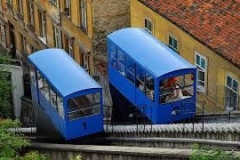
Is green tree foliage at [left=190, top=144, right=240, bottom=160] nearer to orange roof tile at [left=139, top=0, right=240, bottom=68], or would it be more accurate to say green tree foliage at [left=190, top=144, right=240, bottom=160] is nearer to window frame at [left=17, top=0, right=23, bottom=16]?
orange roof tile at [left=139, top=0, right=240, bottom=68]

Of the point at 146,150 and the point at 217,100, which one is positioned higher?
the point at 217,100

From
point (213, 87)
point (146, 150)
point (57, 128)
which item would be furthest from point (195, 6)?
point (146, 150)

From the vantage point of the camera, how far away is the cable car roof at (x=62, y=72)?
20594 mm

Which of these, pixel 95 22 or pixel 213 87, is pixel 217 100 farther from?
pixel 95 22


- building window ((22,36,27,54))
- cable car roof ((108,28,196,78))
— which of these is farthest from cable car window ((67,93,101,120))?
building window ((22,36,27,54))

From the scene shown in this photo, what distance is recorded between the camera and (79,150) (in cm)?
1933

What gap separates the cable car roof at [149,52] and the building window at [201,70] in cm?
167

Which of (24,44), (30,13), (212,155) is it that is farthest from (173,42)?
(24,44)

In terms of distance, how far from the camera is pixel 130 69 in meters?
21.5

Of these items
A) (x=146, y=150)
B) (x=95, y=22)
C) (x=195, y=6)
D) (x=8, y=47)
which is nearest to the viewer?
(x=146, y=150)

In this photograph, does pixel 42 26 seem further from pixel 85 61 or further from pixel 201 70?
pixel 201 70

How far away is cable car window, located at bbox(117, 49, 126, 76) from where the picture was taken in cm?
2196

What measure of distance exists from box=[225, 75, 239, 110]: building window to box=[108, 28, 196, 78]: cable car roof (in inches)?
65.5

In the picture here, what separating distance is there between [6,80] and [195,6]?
10.8 m
